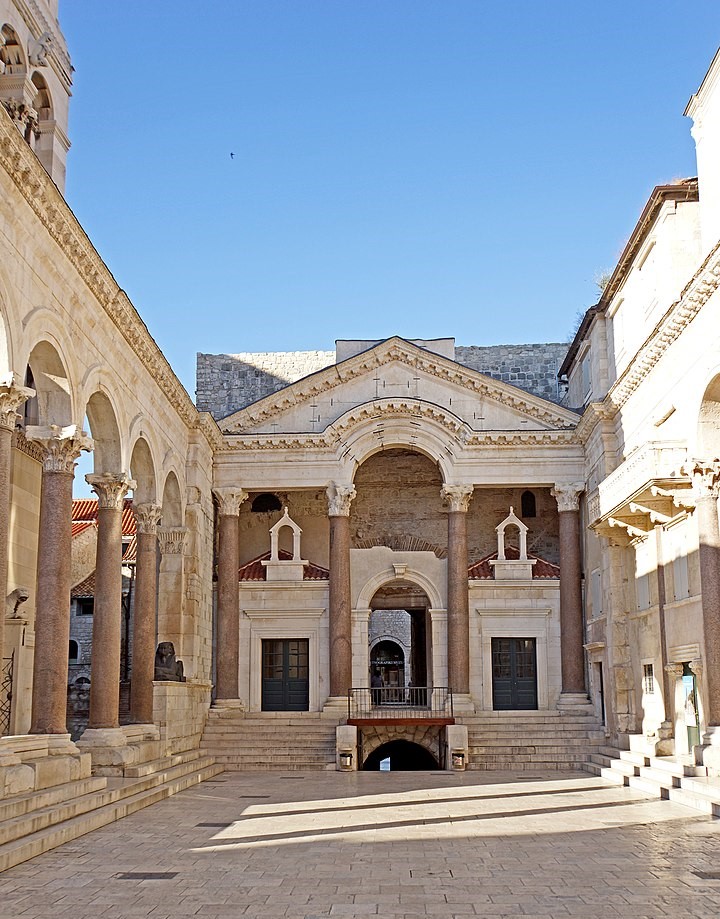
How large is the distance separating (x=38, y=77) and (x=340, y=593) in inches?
625

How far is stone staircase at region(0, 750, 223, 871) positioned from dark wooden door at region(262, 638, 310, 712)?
27.9ft

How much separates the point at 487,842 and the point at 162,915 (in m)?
5.74

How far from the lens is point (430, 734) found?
27.8 metres

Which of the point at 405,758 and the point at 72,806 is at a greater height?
the point at 72,806

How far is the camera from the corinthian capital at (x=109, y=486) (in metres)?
20.4

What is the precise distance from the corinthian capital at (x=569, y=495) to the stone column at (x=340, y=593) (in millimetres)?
5766

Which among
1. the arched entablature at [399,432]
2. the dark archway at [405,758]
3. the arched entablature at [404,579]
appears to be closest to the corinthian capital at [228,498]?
the arched entablature at [399,432]

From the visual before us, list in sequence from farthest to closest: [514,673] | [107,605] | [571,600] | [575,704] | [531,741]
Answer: [514,673]
[571,600]
[575,704]
[531,741]
[107,605]

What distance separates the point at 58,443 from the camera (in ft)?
55.7

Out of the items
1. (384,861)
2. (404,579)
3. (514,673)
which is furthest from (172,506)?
(384,861)

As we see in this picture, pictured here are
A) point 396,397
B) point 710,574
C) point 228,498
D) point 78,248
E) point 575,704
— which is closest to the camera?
point 78,248

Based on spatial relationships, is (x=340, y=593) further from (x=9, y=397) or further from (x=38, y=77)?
(x=9, y=397)

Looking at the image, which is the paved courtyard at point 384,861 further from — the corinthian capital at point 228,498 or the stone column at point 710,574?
the corinthian capital at point 228,498

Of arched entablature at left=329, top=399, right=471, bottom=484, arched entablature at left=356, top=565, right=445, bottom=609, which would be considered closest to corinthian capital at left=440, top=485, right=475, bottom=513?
arched entablature at left=329, top=399, right=471, bottom=484
